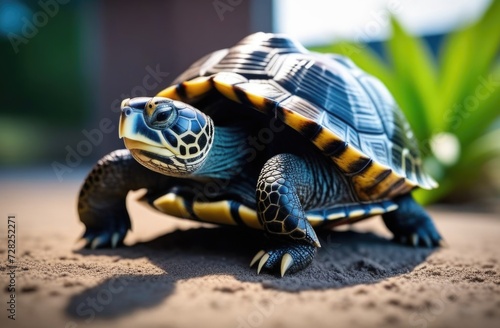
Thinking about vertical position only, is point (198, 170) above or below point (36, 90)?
above

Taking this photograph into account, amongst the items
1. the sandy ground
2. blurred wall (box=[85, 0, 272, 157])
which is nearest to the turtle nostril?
the sandy ground

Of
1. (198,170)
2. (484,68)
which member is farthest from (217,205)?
(484,68)

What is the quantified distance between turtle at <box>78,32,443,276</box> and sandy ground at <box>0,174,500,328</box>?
16 centimetres

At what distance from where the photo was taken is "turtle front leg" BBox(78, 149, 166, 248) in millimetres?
2014

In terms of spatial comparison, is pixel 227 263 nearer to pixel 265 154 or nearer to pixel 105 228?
pixel 265 154

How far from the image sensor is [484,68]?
449cm

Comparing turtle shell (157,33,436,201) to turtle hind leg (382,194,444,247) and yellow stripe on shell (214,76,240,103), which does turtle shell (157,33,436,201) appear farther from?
turtle hind leg (382,194,444,247)

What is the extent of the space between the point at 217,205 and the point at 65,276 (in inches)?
24.5

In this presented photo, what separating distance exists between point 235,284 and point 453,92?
159 inches

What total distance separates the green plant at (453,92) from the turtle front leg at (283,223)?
10.2 feet

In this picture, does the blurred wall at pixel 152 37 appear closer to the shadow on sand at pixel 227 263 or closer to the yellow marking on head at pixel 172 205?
the shadow on sand at pixel 227 263

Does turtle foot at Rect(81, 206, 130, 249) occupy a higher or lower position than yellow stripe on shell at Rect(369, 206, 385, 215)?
lower

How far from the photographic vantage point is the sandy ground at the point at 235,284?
114 centimetres

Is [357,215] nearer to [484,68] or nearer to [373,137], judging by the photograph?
[373,137]
